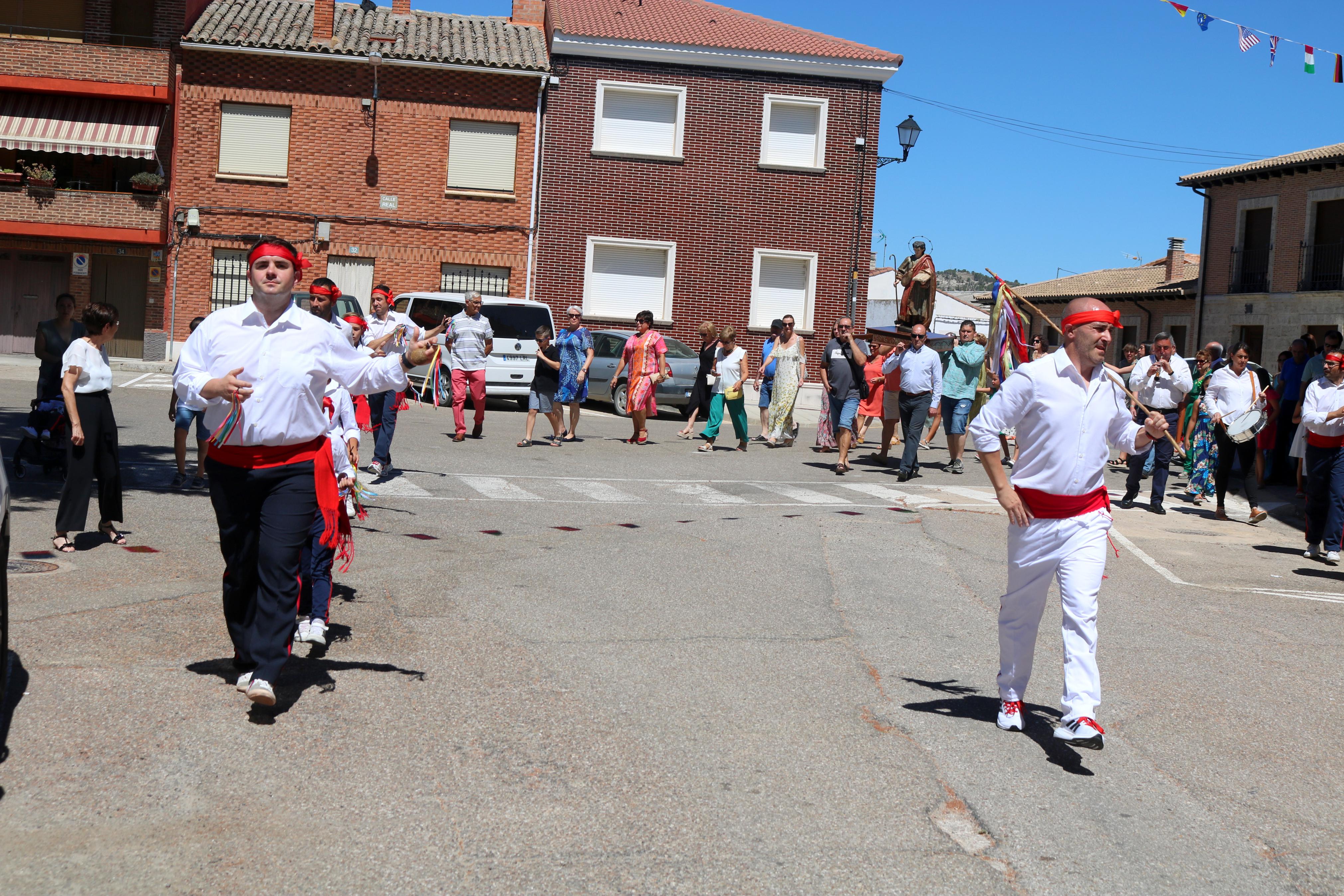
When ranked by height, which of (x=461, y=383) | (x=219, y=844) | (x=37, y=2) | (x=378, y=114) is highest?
(x=37, y=2)

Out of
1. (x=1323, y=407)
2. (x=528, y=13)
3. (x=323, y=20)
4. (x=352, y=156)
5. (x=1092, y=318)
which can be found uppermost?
(x=528, y=13)

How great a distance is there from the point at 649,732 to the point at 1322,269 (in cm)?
3292

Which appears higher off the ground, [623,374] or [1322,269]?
[1322,269]

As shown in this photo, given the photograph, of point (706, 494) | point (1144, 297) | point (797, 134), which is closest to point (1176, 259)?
point (1144, 297)

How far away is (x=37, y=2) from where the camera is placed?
2919cm

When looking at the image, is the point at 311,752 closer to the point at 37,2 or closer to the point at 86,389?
the point at 86,389

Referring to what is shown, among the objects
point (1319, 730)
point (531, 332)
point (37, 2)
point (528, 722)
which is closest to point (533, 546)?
point (528, 722)

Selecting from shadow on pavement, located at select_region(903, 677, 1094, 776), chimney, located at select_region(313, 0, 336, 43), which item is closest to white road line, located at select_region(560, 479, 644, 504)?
shadow on pavement, located at select_region(903, 677, 1094, 776)

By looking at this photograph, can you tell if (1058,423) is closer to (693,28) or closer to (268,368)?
(268,368)

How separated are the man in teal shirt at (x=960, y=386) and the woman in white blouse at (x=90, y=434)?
10.1m

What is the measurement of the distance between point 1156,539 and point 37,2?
2767 centimetres

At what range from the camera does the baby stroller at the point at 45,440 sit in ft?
36.0

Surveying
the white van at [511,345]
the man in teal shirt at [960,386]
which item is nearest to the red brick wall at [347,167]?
the white van at [511,345]

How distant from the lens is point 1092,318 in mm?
5434
